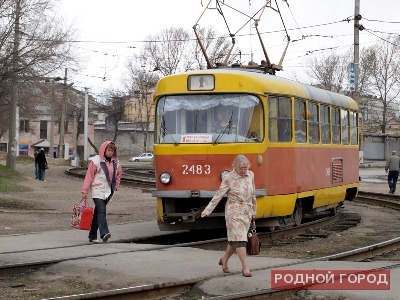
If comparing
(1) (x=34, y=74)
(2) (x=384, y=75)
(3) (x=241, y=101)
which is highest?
(2) (x=384, y=75)

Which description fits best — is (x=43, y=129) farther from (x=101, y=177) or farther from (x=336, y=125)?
(x=101, y=177)

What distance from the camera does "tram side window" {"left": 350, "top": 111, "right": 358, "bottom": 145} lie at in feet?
70.0

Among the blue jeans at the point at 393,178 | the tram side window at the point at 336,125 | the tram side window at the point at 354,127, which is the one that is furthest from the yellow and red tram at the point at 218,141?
the blue jeans at the point at 393,178

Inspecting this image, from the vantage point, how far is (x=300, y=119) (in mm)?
16844

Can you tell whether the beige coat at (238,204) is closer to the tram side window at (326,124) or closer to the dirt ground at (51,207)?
the dirt ground at (51,207)

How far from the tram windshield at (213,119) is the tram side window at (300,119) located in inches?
68.2

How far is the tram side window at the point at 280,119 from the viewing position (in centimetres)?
1544

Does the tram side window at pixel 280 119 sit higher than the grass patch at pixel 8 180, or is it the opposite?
the tram side window at pixel 280 119

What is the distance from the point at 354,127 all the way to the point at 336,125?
2.23 m

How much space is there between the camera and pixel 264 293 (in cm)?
902

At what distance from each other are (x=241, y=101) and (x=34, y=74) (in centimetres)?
2100

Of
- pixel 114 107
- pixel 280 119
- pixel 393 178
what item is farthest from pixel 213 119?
pixel 114 107

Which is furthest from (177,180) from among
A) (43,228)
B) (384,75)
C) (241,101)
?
(384,75)

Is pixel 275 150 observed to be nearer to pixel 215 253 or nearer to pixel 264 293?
pixel 215 253
